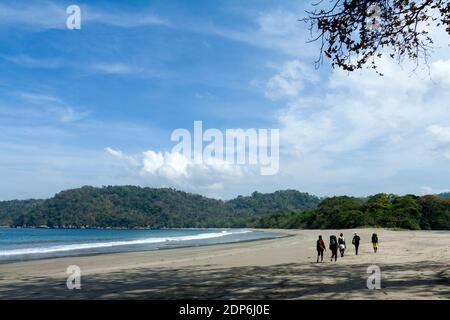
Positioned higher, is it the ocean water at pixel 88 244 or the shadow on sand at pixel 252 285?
the shadow on sand at pixel 252 285

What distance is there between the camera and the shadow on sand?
41.4 ft

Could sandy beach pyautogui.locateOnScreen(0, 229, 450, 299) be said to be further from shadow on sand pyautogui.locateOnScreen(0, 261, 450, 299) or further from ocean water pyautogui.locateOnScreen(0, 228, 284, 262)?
ocean water pyautogui.locateOnScreen(0, 228, 284, 262)

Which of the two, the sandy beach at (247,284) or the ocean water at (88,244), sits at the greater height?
the sandy beach at (247,284)

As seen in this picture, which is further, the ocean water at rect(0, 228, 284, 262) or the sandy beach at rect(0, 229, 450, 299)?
the ocean water at rect(0, 228, 284, 262)

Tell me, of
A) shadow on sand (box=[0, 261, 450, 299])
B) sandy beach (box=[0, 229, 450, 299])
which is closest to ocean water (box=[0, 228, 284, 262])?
sandy beach (box=[0, 229, 450, 299])

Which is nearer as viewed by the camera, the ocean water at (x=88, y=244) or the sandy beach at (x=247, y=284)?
the sandy beach at (x=247, y=284)

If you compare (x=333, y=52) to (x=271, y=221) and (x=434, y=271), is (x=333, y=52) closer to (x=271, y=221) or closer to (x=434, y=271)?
(x=434, y=271)

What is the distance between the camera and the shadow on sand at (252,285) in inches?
497

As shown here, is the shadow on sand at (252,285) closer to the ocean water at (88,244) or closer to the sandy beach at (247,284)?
the sandy beach at (247,284)

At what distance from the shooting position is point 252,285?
14820 millimetres

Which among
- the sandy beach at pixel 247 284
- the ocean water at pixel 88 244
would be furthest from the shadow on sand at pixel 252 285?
the ocean water at pixel 88 244

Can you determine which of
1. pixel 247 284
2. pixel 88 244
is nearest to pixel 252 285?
pixel 247 284

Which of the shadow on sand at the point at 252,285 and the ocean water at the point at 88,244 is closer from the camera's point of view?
the shadow on sand at the point at 252,285
